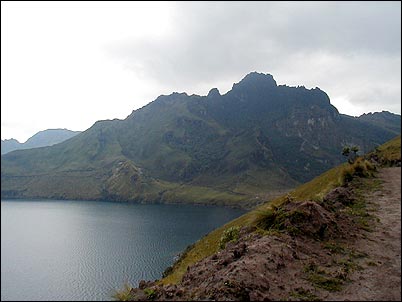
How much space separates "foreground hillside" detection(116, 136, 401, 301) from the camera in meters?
13.1

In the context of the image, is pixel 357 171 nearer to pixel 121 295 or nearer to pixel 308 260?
pixel 308 260

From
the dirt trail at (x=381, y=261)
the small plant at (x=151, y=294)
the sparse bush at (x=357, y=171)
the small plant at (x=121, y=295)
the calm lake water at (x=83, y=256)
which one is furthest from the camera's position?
the calm lake water at (x=83, y=256)

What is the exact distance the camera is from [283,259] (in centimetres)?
1566

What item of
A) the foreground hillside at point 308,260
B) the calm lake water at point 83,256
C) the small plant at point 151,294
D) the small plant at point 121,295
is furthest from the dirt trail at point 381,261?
the calm lake water at point 83,256

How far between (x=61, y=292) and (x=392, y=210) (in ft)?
236

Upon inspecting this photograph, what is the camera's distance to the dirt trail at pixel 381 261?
12.4 metres

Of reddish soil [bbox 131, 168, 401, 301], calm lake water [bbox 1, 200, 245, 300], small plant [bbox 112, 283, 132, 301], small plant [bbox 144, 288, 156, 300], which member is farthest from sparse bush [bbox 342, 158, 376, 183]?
calm lake water [bbox 1, 200, 245, 300]

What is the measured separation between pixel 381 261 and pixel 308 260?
307 cm

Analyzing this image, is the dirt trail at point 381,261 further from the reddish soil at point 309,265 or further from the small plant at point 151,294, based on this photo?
the small plant at point 151,294

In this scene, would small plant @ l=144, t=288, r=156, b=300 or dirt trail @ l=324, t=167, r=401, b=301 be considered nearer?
dirt trail @ l=324, t=167, r=401, b=301

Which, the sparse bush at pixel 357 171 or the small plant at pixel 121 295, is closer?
the small plant at pixel 121 295

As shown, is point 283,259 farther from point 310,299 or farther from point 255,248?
point 310,299

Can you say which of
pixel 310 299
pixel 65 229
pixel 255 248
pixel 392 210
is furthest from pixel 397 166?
pixel 65 229

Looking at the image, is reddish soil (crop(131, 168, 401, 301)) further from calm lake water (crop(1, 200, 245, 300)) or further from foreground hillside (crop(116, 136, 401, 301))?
calm lake water (crop(1, 200, 245, 300))
